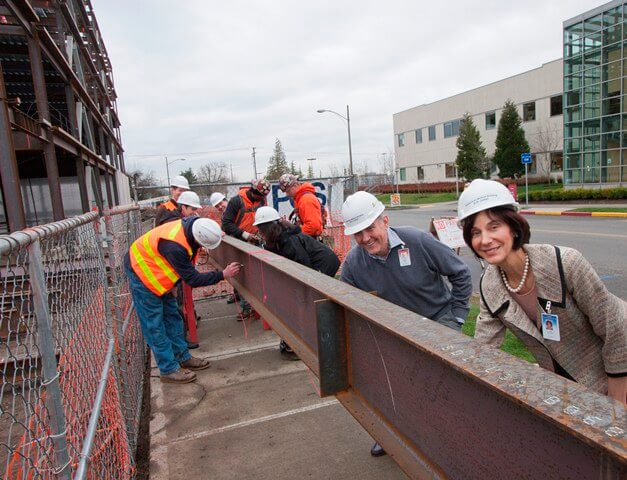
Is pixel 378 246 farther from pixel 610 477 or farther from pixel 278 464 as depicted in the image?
pixel 610 477

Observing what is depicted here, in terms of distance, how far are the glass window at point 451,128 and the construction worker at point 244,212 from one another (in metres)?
45.4

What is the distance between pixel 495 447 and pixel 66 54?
52.4ft

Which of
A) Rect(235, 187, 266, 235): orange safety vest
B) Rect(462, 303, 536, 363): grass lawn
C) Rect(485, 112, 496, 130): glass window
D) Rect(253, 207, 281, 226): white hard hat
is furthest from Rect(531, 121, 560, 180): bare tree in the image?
Rect(253, 207, 281, 226): white hard hat

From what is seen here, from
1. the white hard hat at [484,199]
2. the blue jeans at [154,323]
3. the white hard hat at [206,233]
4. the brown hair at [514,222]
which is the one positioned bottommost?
the blue jeans at [154,323]

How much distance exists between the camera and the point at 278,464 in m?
3.05

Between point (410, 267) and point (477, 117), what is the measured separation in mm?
47613

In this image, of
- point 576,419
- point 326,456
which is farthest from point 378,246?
point 576,419

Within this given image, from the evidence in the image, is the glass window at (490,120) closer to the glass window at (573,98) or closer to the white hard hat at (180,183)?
the glass window at (573,98)

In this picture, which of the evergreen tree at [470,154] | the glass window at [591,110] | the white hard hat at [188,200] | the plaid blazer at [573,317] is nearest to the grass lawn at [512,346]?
the plaid blazer at [573,317]

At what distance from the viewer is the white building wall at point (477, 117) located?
38219 mm

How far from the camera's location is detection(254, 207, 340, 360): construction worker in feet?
15.3

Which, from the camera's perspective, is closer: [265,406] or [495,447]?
[495,447]

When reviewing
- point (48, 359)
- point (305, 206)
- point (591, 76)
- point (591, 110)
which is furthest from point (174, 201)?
point (591, 76)

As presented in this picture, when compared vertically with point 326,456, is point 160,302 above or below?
above
